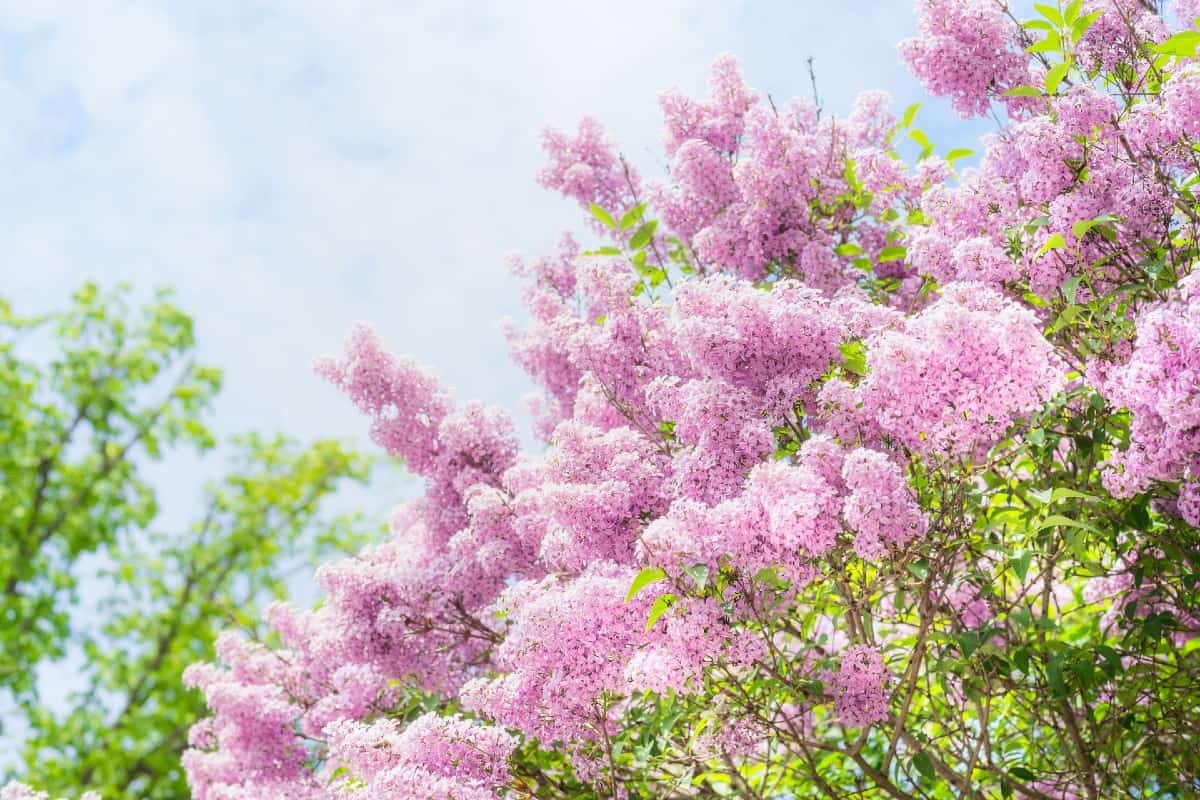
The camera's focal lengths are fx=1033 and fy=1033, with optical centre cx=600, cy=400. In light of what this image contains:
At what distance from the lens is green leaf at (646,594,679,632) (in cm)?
346

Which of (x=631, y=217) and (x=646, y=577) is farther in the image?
(x=631, y=217)

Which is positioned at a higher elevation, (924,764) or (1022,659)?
(1022,659)

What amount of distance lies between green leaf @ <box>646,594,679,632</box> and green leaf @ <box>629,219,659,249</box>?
100 inches

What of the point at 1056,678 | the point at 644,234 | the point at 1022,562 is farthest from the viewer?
the point at 644,234

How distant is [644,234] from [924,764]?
2972 mm

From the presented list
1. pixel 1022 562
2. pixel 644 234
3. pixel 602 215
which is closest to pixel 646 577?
pixel 1022 562

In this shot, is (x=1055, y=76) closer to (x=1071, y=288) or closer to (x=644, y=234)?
(x=1071, y=288)

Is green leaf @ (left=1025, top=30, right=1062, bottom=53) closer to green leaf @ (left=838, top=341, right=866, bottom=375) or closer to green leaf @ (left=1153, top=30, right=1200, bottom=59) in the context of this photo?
green leaf @ (left=1153, top=30, right=1200, bottom=59)

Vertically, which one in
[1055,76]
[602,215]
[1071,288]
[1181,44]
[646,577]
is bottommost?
[646,577]

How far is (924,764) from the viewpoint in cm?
418

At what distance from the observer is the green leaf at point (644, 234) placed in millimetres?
5598

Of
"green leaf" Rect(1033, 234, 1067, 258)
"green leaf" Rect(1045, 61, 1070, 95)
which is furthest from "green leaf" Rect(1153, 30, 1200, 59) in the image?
"green leaf" Rect(1033, 234, 1067, 258)

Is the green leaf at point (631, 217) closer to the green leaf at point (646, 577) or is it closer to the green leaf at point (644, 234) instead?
the green leaf at point (644, 234)

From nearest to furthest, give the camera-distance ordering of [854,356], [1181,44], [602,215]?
[1181,44], [854,356], [602,215]
